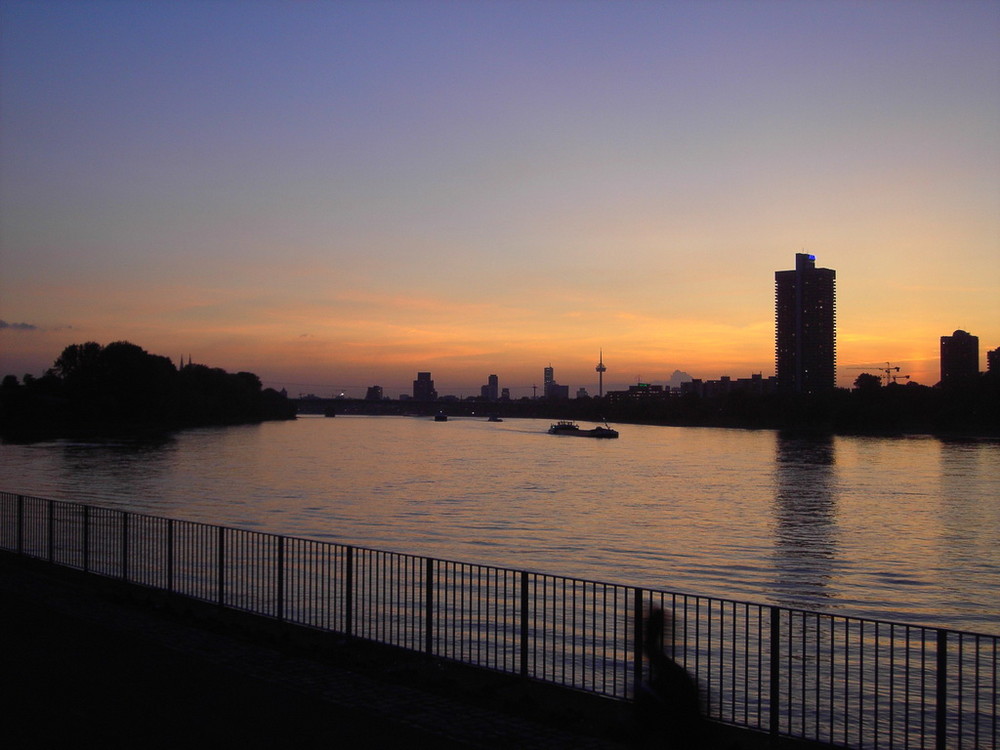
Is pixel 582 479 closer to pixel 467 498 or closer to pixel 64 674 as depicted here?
pixel 467 498

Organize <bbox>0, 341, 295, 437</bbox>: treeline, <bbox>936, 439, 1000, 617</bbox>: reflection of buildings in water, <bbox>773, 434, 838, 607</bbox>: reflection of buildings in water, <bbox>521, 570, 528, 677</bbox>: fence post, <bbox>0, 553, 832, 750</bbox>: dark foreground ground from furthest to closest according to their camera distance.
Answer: <bbox>0, 341, 295, 437</bbox>: treeline → <bbox>936, 439, 1000, 617</bbox>: reflection of buildings in water → <bbox>773, 434, 838, 607</bbox>: reflection of buildings in water → <bbox>521, 570, 528, 677</bbox>: fence post → <bbox>0, 553, 832, 750</bbox>: dark foreground ground

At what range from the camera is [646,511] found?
50.9m

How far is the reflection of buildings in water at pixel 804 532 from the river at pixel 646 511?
0.16 meters

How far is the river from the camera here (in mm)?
30297

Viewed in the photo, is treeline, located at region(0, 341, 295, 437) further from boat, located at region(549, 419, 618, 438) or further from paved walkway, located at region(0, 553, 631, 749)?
paved walkway, located at region(0, 553, 631, 749)

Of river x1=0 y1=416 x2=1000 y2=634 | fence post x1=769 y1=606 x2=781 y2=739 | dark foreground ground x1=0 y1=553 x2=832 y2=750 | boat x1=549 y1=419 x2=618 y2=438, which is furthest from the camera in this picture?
boat x1=549 y1=419 x2=618 y2=438

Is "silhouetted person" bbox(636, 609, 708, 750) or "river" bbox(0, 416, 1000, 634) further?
"river" bbox(0, 416, 1000, 634)

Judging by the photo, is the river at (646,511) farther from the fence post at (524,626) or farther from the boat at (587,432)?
the boat at (587,432)

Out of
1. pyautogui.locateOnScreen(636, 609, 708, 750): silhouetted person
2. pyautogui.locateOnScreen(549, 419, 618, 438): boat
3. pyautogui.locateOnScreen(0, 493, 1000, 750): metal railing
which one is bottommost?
pyautogui.locateOnScreen(549, 419, 618, 438): boat

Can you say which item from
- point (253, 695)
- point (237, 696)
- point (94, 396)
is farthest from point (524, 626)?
point (94, 396)

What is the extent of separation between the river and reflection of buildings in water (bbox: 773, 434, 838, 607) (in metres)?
0.16

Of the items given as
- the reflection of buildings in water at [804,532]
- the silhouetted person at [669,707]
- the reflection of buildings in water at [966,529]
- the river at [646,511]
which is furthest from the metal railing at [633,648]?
the reflection of buildings in water at [966,529]

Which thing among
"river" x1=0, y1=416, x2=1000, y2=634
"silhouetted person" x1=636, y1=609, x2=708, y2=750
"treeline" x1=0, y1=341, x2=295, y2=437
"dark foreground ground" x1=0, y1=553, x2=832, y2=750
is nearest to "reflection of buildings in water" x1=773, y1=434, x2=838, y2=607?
"river" x1=0, y1=416, x2=1000, y2=634

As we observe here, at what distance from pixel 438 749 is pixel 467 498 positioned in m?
47.0
